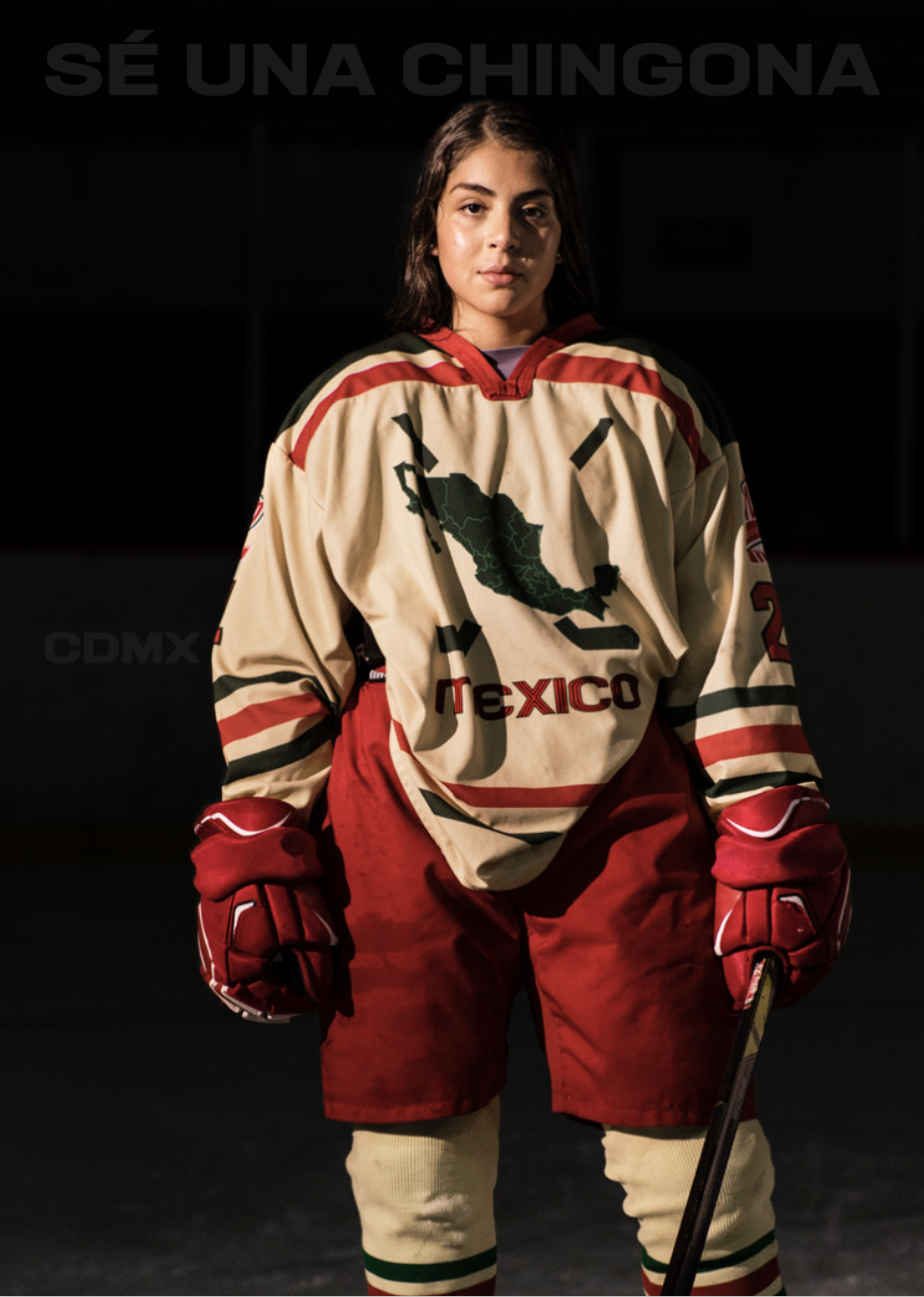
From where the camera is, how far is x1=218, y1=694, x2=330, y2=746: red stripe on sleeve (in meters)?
1.25

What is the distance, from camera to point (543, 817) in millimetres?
1197

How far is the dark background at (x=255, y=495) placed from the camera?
6.73ft

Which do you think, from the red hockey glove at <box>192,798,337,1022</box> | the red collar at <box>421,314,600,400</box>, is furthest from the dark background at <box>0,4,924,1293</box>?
the red collar at <box>421,314,600,400</box>

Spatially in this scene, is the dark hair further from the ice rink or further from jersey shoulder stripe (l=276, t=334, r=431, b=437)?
the ice rink

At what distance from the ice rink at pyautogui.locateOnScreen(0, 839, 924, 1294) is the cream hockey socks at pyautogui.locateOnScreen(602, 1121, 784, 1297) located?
590mm

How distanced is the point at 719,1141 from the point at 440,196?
0.77m

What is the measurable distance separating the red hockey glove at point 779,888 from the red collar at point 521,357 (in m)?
0.37

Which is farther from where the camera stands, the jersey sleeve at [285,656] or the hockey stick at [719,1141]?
the jersey sleeve at [285,656]

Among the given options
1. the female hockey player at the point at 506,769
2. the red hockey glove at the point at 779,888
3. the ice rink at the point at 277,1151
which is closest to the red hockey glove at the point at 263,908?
the female hockey player at the point at 506,769

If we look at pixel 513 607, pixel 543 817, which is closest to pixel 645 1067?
pixel 543 817

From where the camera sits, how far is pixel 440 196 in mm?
1296

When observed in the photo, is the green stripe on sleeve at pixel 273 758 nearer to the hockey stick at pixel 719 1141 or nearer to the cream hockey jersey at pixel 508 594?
the cream hockey jersey at pixel 508 594

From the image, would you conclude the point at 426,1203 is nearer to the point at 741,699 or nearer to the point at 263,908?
the point at 263,908

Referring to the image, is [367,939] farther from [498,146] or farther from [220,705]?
[498,146]
